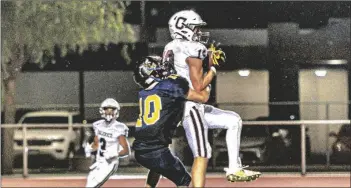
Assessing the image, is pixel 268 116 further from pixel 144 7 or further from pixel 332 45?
pixel 144 7

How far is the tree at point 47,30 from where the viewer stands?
7.64 meters

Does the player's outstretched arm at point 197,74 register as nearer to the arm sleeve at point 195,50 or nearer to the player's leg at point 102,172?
the arm sleeve at point 195,50

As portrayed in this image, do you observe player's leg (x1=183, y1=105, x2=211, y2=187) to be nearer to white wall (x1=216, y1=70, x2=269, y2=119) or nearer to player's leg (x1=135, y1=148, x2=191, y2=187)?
player's leg (x1=135, y1=148, x2=191, y2=187)

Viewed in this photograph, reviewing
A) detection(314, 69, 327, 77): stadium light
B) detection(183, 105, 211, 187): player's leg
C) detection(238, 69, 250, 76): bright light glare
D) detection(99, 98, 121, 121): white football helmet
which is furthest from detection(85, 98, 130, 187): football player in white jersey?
detection(314, 69, 327, 77): stadium light

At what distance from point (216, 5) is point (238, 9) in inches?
7.5

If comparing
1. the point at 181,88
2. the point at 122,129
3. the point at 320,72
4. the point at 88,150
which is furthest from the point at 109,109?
the point at 320,72

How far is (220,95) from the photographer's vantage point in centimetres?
740

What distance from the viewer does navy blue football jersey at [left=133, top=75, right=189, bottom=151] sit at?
696 cm

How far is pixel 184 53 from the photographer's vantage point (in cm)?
697

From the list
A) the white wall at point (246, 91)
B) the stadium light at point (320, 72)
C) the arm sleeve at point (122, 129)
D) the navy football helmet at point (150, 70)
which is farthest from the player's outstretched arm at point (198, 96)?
the stadium light at point (320, 72)

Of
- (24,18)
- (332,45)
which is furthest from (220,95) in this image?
(24,18)

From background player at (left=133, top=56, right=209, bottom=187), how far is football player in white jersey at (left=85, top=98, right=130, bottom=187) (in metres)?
0.38

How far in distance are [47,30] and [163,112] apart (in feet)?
4.45

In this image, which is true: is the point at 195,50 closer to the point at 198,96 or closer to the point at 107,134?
the point at 198,96
